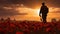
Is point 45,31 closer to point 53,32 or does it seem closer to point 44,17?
point 53,32

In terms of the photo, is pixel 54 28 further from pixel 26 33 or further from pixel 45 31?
pixel 26 33

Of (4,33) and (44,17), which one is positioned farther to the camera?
(44,17)

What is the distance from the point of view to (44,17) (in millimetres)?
26125

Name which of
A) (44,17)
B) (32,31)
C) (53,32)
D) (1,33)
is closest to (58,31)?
(53,32)

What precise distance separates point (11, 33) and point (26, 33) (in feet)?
2.10

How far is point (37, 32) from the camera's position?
33.5ft

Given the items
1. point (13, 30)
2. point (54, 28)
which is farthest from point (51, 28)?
point (13, 30)

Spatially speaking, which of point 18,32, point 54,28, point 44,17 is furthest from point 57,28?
point 44,17

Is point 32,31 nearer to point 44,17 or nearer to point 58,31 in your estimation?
point 58,31

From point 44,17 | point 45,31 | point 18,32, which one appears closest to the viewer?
point 18,32

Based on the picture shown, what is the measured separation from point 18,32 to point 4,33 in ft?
1.77

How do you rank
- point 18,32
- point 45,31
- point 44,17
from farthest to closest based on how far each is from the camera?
point 44,17 → point 45,31 → point 18,32

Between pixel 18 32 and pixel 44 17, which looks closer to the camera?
pixel 18 32

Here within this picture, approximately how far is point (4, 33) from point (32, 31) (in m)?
1.31
